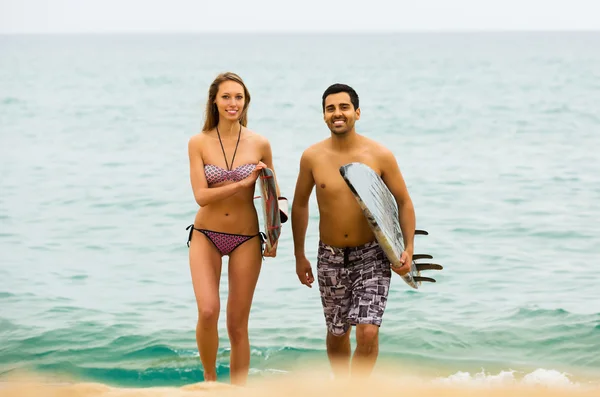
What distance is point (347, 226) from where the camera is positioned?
5969 mm

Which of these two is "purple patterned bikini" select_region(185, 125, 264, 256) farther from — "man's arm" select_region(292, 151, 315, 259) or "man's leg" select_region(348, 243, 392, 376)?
"man's leg" select_region(348, 243, 392, 376)

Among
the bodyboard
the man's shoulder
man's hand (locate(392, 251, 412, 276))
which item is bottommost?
man's hand (locate(392, 251, 412, 276))

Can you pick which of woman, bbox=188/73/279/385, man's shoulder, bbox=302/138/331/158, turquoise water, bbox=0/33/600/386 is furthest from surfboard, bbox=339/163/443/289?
turquoise water, bbox=0/33/600/386

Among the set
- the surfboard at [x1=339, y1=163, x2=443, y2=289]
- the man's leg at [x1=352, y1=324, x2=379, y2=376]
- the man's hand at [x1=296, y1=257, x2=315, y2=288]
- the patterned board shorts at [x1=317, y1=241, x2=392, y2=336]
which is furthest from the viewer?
the man's hand at [x1=296, y1=257, x2=315, y2=288]

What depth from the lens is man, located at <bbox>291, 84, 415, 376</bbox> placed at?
5.83 m

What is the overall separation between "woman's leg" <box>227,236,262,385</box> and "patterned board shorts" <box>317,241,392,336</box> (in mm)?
433

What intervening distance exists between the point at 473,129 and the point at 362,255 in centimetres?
2490

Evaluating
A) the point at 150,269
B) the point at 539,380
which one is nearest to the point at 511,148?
the point at 150,269

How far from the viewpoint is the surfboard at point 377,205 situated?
5.62 metres

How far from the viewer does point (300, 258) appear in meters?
6.09

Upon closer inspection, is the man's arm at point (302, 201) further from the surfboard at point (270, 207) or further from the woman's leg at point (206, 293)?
the woman's leg at point (206, 293)

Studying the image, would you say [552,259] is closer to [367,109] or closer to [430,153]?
[430,153]

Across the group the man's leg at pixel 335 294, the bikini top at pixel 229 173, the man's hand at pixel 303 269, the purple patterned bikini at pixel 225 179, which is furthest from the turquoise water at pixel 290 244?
the bikini top at pixel 229 173

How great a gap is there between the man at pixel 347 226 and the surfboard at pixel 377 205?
70mm
